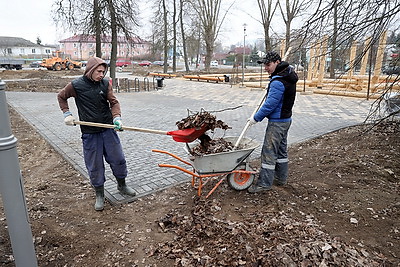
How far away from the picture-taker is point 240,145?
13.9 feet

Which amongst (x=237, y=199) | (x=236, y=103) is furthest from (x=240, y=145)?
(x=236, y=103)

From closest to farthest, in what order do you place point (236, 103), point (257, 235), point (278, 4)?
point (257, 235) < point (236, 103) < point (278, 4)

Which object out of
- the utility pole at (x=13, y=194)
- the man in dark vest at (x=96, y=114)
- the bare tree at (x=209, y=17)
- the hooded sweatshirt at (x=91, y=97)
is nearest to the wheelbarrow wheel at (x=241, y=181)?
the man in dark vest at (x=96, y=114)

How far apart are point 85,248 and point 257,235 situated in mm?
1744

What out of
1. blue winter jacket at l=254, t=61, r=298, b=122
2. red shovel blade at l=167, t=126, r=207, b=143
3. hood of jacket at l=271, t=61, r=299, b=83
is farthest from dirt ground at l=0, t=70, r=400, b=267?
Answer: hood of jacket at l=271, t=61, r=299, b=83

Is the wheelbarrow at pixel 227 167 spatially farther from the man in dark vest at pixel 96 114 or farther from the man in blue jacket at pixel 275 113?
the man in dark vest at pixel 96 114

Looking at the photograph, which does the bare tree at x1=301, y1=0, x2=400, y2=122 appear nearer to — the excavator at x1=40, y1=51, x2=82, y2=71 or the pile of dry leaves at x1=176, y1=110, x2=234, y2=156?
the pile of dry leaves at x1=176, y1=110, x2=234, y2=156

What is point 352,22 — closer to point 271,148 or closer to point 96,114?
point 271,148

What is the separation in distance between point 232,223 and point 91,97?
2206mm

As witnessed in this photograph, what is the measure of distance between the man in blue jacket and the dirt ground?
316mm

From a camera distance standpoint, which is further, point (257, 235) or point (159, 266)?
point (257, 235)

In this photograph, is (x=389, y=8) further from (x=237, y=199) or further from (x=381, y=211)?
(x=237, y=199)

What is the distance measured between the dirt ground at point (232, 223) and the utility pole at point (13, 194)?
654 millimetres

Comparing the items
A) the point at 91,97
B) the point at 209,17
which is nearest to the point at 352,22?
the point at 91,97
